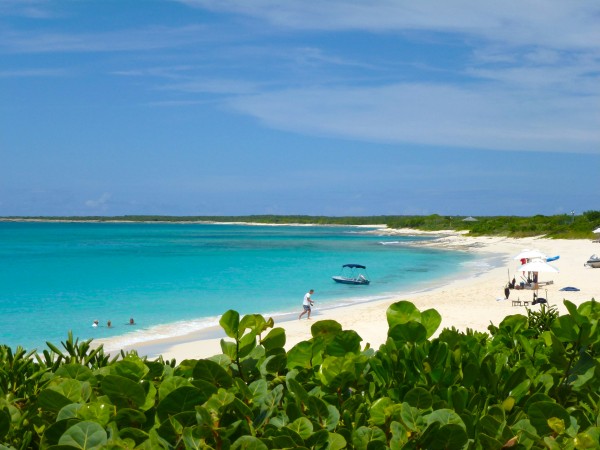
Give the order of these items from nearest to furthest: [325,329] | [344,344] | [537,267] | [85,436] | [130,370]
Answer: [85,436]
[130,370]
[344,344]
[325,329]
[537,267]

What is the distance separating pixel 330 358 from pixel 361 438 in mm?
277

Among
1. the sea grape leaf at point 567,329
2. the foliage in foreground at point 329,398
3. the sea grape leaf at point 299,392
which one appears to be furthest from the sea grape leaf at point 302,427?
the sea grape leaf at point 567,329

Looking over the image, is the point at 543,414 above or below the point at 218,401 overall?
below

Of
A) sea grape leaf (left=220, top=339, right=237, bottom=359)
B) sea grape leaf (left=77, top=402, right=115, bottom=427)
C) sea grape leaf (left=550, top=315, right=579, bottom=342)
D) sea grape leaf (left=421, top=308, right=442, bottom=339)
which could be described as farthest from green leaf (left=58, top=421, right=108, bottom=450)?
sea grape leaf (left=550, top=315, right=579, bottom=342)

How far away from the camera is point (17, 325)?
73.2 feet

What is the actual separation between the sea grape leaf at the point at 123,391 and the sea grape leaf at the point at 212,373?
0.14 metres

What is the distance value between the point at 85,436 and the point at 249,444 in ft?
1.06

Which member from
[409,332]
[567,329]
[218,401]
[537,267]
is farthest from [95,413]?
[537,267]

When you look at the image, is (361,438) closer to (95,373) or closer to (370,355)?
(370,355)

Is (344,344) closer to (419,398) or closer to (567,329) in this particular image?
(419,398)

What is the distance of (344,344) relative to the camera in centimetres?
173

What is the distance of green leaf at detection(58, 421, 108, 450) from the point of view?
1162 mm

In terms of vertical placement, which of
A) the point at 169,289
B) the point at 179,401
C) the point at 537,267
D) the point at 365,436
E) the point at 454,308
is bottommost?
the point at 169,289

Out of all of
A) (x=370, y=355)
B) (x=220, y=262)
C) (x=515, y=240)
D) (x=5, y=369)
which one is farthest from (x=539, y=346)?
(x=515, y=240)
